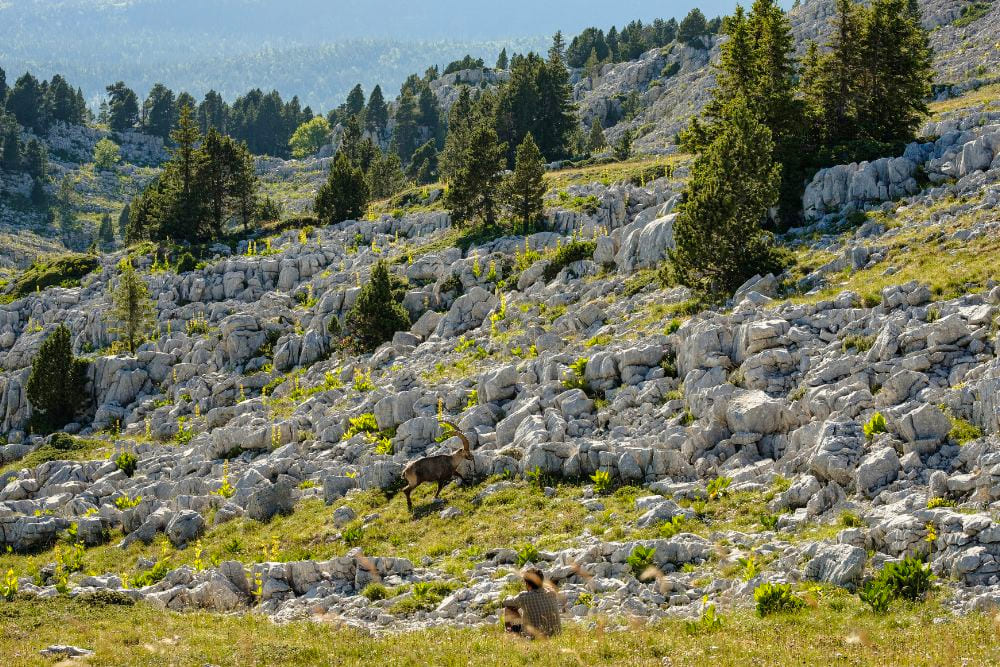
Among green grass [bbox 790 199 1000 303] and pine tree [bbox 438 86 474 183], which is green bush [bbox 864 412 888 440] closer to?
green grass [bbox 790 199 1000 303]

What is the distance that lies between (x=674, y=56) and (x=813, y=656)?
163m

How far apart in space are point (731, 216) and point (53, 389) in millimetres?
43084

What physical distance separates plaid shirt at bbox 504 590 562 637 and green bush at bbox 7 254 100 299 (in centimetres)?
6942

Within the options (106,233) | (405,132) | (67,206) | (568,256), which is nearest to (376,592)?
(568,256)

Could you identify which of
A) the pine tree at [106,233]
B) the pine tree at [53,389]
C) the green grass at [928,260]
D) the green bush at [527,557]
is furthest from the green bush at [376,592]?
the pine tree at [106,233]

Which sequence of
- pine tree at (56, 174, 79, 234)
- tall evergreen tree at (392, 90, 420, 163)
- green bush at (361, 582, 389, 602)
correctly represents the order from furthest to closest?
tall evergreen tree at (392, 90, 420, 163) < pine tree at (56, 174, 79, 234) < green bush at (361, 582, 389, 602)

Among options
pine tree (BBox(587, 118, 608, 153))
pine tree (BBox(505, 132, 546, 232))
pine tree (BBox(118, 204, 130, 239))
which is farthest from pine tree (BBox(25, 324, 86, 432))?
pine tree (BBox(118, 204, 130, 239))

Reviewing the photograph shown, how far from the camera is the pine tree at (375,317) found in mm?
50312

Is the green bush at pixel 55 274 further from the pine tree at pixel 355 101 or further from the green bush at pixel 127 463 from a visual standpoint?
the pine tree at pixel 355 101

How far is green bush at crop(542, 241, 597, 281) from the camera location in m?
50.9

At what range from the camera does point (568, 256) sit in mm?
51219

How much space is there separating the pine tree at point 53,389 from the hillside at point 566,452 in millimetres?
555

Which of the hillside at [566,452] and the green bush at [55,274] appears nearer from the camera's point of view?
the hillside at [566,452]

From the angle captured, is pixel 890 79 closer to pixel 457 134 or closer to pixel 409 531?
pixel 409 531
